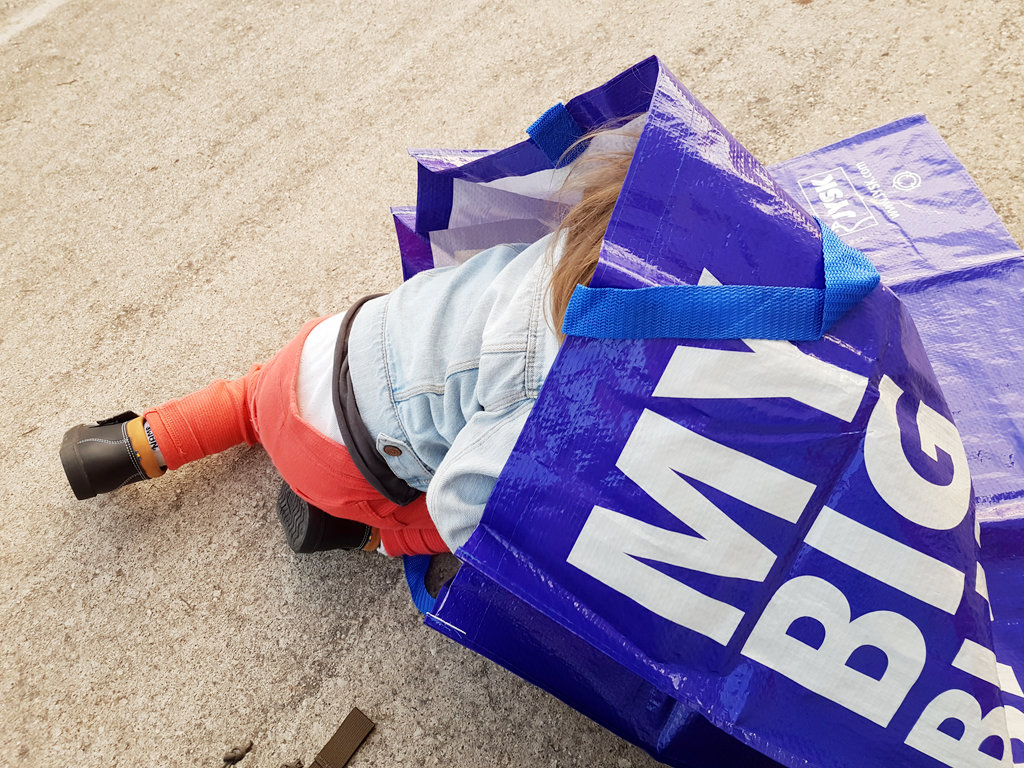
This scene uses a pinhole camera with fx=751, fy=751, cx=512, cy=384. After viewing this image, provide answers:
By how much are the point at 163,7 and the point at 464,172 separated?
98 cm

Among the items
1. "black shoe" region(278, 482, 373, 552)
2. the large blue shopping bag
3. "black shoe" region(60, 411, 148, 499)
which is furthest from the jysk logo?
"black shoe" region(60, 411, 148, 499)

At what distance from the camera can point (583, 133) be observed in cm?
65

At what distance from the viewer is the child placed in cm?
59

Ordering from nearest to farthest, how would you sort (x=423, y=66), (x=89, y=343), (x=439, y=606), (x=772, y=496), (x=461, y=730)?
1. (x=772, y=496)
2. (x=439, y=606)
3. (x=461, y=730)
4. (x=89, y=343)
5. (x=423, y=66)

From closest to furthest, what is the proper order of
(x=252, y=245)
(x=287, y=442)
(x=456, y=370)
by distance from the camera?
(x=456, y=370), (x=287, y=442), (x=252, y=245)

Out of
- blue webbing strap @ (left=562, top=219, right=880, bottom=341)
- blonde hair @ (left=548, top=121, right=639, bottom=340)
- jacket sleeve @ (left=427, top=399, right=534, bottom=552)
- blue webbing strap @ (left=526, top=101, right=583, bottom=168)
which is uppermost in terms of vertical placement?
blue webbing strap @ (left=526, top=101, right=583, bottom=168)

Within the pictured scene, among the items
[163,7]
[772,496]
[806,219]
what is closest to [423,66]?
[163,7]

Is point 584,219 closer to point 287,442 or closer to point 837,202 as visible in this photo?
point 287,442

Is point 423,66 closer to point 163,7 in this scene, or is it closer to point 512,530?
point 163,7

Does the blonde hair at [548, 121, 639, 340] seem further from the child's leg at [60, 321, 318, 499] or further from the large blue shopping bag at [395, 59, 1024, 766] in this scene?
the child's leg at [60, 321, 318, 499]

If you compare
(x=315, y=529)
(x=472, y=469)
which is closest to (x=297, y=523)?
(x=315, y=529)

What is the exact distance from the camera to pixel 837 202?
0.96 meters

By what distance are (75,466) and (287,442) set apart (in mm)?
302

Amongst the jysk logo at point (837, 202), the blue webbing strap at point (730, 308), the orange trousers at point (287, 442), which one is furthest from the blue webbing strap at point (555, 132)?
the jysk logo at point (837, 202)
